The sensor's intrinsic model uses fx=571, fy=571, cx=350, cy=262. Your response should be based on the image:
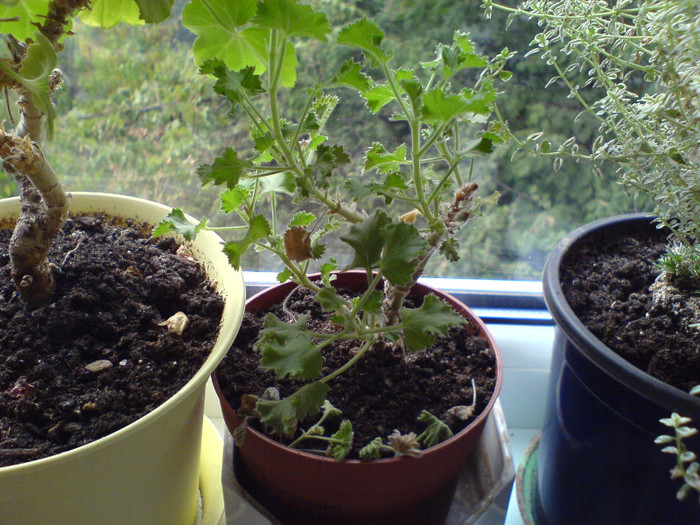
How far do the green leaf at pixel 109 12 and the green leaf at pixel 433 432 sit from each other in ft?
1.92

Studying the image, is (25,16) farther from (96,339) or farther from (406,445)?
(406,445)

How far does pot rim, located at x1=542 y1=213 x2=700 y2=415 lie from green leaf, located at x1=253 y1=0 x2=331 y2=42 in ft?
1.61

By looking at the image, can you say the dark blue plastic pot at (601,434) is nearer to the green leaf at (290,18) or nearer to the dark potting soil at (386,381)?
the dark potting soil at (386,381)

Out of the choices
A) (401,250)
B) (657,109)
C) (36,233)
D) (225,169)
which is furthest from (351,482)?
(657,109)

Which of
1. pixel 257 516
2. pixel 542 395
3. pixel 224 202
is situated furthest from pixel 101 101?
pixel 542 395

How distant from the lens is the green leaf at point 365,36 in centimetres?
56

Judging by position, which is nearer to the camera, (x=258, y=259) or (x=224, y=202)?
(x=224, y=202)

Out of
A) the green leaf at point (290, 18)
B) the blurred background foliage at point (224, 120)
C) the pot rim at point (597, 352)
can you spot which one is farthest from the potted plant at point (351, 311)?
the blurred background foliage at point (224, 120)

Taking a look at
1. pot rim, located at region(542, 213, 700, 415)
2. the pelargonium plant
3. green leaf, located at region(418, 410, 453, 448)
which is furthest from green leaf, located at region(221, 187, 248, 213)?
pot rim, located at region(542, 213, 700, 415)

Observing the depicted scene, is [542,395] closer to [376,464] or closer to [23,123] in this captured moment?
[376,464]

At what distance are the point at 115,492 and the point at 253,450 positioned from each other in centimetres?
17

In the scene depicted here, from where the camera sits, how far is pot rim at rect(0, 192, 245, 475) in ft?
1.74

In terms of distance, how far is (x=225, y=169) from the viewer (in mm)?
577

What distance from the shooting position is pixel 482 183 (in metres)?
1.11
